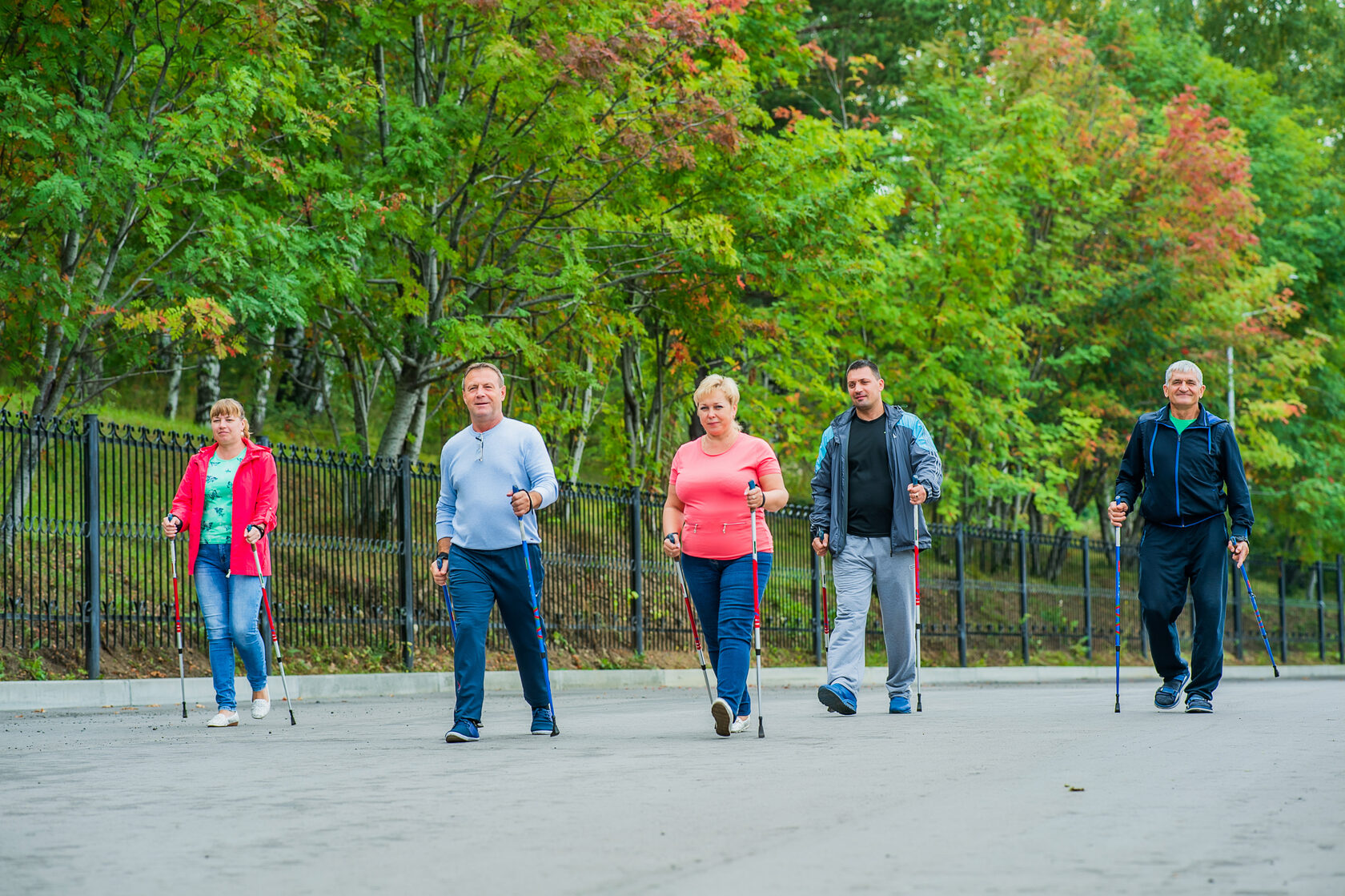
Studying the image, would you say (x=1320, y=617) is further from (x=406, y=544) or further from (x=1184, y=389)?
(x=1184, y=389)

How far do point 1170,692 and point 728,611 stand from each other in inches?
141

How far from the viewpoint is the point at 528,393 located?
25.1 metres

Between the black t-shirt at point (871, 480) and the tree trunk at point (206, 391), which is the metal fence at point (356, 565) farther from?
the tree trunk at point (206, 391)

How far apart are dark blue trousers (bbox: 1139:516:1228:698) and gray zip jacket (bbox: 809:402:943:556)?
1462 mm

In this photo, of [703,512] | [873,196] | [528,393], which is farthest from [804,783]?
[528,393]

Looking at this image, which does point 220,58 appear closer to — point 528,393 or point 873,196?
point 873,196

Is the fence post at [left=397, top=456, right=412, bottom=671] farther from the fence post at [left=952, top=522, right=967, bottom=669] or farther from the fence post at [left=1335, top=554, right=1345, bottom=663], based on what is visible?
the fence post at [left=1335, top=554, right=1345, bottom=663]

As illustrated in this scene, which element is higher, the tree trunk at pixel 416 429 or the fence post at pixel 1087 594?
the tree trunk at pixel 416 429

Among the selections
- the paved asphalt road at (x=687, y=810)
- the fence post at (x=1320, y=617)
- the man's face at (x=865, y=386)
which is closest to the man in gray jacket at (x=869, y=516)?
the man's face at (x=865, y=386)

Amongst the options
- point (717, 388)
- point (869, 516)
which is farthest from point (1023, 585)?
point (717, 388)

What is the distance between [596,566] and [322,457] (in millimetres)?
3959

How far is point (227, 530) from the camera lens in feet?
34.2

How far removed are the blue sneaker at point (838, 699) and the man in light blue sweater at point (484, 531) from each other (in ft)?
7.56

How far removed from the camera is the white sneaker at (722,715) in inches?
344
